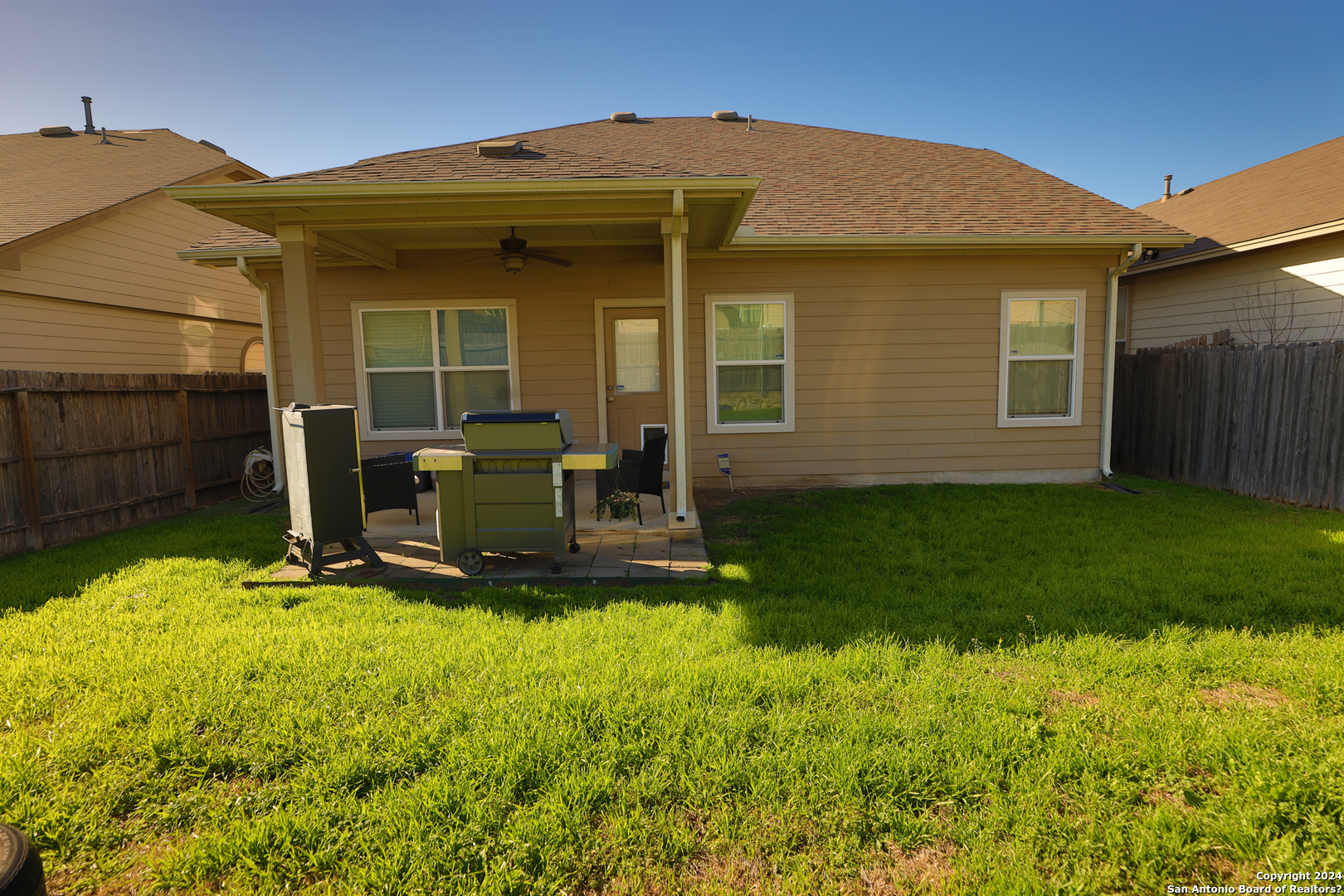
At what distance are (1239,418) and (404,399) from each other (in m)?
9.89

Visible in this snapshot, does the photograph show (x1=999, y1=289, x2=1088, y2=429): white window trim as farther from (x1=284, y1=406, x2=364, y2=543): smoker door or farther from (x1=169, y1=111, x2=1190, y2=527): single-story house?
(x1=284, y1=406, x2=364, y2=543): smoker door

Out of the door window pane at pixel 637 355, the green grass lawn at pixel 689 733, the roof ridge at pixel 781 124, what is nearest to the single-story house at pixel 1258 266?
the roof ridge at pixel 781 124

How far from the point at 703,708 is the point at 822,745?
0.51m

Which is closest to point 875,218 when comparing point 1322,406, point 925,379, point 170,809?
point 925,379

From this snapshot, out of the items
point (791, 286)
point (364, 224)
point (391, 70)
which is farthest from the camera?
point (391, 70)

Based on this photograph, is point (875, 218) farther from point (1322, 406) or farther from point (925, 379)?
point (1322, 406)

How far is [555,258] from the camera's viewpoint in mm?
7109

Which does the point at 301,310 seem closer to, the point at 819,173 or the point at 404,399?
the point at 404,399

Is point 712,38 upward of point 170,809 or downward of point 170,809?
upward

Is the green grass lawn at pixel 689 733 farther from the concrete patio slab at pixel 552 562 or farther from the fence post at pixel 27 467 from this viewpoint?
the fence post at pixel 27 467

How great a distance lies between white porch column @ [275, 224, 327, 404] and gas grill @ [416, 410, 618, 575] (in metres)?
1.50

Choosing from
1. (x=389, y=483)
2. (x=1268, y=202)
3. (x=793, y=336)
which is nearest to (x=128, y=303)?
(x=389, y=483)

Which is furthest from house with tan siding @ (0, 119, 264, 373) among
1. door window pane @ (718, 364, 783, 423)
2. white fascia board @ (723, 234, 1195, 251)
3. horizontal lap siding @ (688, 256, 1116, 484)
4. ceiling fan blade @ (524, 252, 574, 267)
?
white fascia board @ (723, 234, 1195, 251)

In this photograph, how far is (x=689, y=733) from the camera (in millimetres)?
2525
